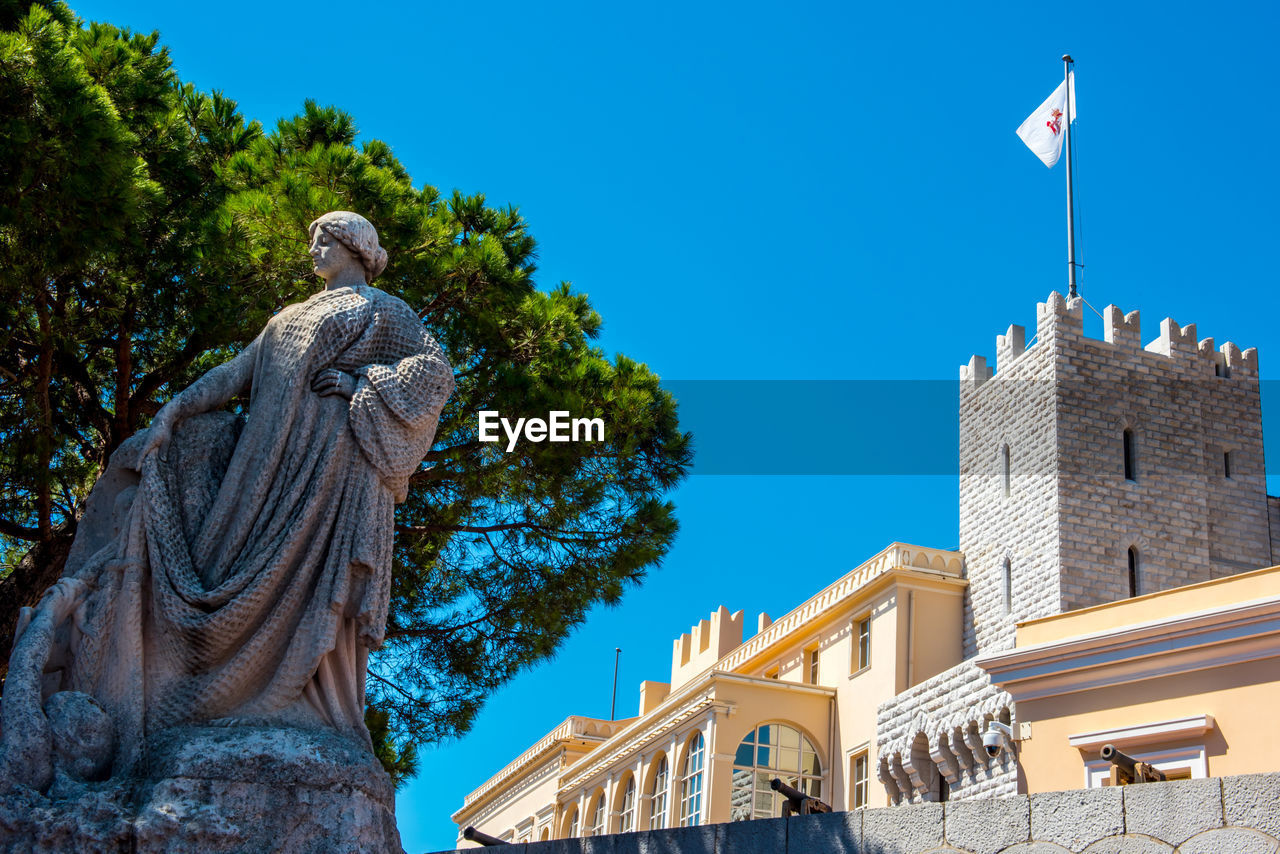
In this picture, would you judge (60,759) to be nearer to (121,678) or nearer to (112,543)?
(121,678)

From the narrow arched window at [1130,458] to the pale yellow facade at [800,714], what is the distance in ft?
12.7

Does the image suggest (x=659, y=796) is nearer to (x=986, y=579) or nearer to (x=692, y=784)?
(x=692, y=784)

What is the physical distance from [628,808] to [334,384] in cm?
2665

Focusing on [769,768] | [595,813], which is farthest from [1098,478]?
[595,813]

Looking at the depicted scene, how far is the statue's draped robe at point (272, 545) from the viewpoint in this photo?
465cm

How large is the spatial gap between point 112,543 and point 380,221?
248 inches

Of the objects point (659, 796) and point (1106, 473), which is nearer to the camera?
point (659, 796)

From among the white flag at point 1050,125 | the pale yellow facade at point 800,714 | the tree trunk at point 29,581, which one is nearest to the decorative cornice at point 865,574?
the pale yellow facade at point 800,714

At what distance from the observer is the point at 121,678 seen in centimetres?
459

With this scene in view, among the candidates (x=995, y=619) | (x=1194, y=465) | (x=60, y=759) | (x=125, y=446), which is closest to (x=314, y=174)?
(x=125, y=446)

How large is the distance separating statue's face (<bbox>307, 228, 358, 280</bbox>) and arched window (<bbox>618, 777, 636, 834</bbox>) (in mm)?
25586

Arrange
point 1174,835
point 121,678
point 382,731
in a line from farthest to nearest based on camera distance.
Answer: point 382,731, point 121,678, point 1174,835

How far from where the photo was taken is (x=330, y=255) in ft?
18.2

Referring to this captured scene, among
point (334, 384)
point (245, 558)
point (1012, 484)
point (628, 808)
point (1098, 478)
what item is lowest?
point (245, 558)
